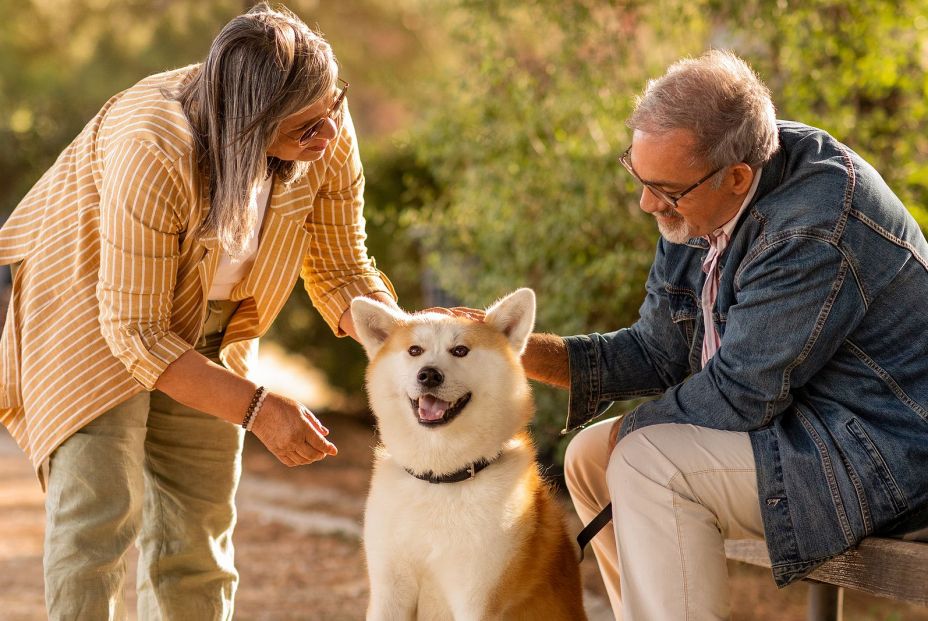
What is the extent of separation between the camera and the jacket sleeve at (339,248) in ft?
10.0

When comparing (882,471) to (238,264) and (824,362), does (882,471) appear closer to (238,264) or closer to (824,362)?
(824,362)

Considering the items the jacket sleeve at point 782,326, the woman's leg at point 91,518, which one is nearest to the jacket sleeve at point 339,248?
the woman's leg at point 91,518

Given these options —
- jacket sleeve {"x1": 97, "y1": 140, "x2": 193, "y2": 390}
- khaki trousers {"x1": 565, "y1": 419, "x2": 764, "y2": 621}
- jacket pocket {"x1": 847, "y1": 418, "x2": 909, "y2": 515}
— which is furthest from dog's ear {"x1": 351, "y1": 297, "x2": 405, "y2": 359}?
jacket pocket {"x1": 847, "y1": 418, "x2": 909, "y2": 515}

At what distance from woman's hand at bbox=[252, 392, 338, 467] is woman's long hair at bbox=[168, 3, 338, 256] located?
1.42ft

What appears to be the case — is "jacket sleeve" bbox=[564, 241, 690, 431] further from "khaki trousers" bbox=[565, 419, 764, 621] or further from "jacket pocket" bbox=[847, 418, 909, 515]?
"jacket pocket" bbox=[847, 418, 909, 515]

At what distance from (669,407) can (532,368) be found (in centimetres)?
56

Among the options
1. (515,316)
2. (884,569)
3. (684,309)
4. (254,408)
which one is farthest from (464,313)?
(884,569)

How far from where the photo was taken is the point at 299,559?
5273mm

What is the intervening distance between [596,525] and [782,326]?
0.78m

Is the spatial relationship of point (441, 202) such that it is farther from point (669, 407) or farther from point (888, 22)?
point (669, 407)

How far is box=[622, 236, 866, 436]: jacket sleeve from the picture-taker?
2.33m

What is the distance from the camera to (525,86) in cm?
514

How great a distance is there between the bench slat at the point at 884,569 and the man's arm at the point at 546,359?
0.91m

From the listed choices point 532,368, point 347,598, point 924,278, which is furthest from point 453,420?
point 347,598
